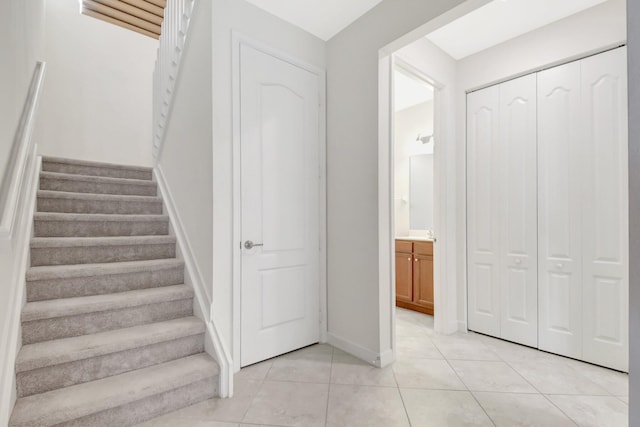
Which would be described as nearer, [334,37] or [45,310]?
[45,310]

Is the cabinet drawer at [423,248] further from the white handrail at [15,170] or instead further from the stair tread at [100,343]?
the white handrail at [15,170]

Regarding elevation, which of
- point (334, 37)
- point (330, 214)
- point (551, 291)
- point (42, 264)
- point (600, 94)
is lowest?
point (551, 291)

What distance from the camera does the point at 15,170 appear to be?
148 cm

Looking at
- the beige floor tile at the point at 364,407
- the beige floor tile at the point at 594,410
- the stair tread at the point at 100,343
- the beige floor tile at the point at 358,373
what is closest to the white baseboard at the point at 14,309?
the stair tread at the point at 100,343

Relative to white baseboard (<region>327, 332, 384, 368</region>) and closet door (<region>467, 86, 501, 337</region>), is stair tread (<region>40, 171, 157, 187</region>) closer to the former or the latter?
white baseboard (<region>327, 332, 384, 368</region>)

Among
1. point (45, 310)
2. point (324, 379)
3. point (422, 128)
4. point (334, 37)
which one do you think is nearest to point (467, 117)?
point (422, 128)

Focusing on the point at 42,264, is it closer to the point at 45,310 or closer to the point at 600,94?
the point at 45,310

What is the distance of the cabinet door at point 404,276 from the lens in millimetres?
3729

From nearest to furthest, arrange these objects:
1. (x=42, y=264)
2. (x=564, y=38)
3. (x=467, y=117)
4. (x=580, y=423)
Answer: (x=580, y=423), (x=42, y=264), (x=564, y=38), (x=467, y=117)

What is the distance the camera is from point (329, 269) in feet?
9.02

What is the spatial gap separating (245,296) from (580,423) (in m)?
2.09

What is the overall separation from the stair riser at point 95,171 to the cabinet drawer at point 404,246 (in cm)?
297

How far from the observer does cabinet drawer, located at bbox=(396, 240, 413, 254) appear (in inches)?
147

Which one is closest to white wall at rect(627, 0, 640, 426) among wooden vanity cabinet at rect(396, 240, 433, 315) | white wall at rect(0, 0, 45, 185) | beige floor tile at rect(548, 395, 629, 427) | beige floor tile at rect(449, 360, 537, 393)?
beige floor tile at rect(548, 395, 629, 427)
